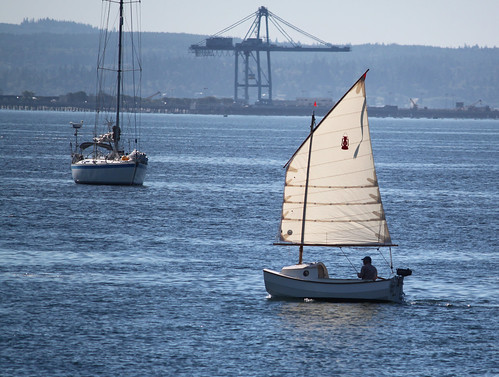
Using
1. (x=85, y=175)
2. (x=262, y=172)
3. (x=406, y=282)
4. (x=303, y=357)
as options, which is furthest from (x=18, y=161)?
(x=303, y=357)

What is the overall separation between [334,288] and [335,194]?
399 cm

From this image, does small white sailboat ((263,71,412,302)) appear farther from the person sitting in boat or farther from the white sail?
the person sitting in boat

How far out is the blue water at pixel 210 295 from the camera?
→ 3130 cm

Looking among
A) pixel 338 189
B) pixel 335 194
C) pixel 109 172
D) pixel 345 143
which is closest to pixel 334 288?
pixel 335 194

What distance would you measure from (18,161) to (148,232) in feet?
216

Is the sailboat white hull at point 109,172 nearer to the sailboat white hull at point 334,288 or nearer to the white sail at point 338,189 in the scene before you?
the white sail at point 338,189

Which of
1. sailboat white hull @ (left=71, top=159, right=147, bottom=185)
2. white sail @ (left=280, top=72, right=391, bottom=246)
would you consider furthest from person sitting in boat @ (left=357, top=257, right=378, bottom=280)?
sailboat white hull @ (left=71, top=159, right=147, bottom=185)

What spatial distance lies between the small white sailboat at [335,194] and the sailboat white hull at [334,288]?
48mm

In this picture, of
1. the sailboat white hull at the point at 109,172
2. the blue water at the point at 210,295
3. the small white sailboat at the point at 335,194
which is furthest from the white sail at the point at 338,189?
the sailboat white hull at the point at 109,172

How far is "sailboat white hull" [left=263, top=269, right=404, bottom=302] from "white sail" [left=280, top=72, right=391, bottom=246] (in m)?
1.78

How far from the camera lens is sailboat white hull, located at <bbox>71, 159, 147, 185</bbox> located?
83188 mm

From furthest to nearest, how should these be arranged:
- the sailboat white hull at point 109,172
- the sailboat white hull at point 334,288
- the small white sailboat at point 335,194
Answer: the sailboat white hull at point 109,172, the small white sailboat at point 335,194, the sailboat white hull at point 334,288

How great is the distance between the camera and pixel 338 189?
40.1m

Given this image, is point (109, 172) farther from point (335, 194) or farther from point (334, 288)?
point (334, 288)
